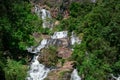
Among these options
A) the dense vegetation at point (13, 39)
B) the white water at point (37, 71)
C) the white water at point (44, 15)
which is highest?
the dense vegetation at point (13, 39)

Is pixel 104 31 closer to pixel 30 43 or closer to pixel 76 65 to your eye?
pixel 76 65

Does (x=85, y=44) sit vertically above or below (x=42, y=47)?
above

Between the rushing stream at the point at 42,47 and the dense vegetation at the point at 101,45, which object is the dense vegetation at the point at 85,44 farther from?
the rushing stream at the point at 42,47

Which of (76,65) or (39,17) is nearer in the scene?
(76,65)

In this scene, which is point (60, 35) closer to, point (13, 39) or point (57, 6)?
point (57, 6)

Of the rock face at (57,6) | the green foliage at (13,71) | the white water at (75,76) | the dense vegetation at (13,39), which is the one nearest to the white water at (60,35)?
the rock face at (57,6)

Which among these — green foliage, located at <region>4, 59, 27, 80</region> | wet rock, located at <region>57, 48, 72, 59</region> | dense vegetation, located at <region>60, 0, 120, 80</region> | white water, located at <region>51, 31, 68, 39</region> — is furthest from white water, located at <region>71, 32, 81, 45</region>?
green foliage, located at <region>4, 59, 27, 80</region>

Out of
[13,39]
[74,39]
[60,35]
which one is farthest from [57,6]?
[13,39]

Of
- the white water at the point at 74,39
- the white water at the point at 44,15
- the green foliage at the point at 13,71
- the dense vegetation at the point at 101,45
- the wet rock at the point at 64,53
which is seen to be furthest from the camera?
the white water at the point at 44,15

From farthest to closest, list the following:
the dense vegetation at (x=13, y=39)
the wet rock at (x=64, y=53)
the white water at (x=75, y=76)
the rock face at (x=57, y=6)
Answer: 1. the rock face at (x=57, y=6)
2. the wet rock at (x=64, y=53)
3. the white water at (x=75, y=76)
4. the dense vegetation at (x=13, y=39)

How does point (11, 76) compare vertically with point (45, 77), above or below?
above

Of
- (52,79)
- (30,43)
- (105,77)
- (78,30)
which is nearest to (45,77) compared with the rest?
(52,79)
